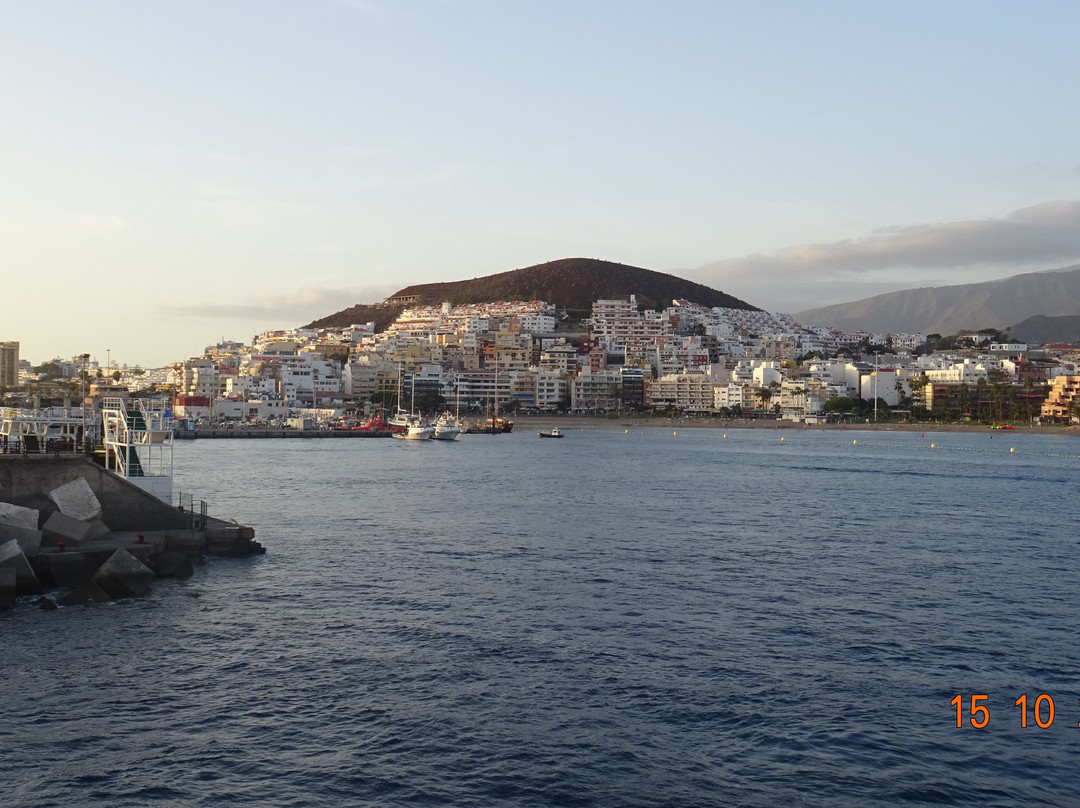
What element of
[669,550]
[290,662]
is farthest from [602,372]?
[290,662]

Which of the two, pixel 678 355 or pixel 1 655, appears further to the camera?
pixel 678 355

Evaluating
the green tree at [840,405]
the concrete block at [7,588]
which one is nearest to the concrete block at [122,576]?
Answer: the concrete block at [7,588]

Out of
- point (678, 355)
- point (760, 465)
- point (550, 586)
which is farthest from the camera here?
point (678, 355)

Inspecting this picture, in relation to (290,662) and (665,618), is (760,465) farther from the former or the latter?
(290,662)

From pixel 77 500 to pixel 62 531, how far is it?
1.24 meters

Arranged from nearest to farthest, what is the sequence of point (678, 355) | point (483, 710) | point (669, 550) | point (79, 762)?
1. point (79, 762)
2. point (483, 710)
3. point (669, 550)
4. point (678, 355)

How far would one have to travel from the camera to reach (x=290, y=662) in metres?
15.0

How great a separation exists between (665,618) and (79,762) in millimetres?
10203

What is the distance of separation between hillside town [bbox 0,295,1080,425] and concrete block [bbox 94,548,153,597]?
283 feet

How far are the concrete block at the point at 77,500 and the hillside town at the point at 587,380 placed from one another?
3292 inches

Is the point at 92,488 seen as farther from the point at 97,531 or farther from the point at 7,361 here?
the point at 7,361

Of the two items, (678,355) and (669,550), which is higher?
(678,355)

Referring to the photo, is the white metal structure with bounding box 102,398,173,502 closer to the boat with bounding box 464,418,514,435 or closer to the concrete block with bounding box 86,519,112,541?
the concrete block with bounding box 86,519,112,541
